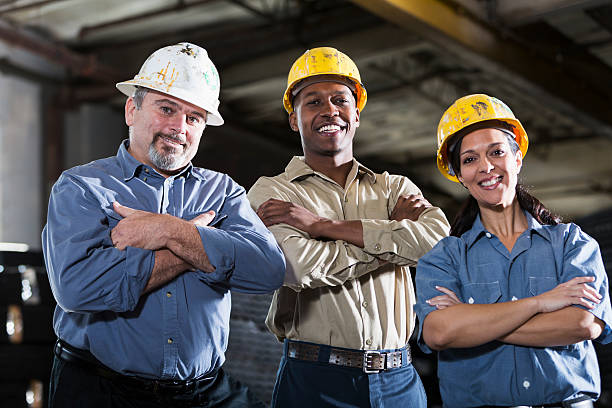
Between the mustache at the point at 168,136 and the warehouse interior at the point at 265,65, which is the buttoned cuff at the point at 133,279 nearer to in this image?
the mustache at the point at 168,136

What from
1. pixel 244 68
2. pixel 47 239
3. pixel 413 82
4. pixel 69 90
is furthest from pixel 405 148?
pixel 47 239

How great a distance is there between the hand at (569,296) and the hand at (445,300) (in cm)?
26

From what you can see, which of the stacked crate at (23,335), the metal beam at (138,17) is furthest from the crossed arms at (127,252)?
the metal beam at (138,17)

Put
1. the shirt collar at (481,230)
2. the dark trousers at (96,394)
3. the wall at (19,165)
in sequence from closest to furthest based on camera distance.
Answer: the dark trousers at (96,394)
the shirt collar at (481,230)
the wall at (19,165)

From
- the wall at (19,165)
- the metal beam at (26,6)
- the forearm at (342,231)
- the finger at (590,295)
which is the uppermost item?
the metal beam at (26,6)

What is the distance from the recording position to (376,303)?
2869 mm

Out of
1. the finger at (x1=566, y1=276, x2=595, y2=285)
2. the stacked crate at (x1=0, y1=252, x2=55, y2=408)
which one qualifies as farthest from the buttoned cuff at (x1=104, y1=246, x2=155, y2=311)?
the stacked crate at (x1=0, y1=252, x2=55, y2=408)

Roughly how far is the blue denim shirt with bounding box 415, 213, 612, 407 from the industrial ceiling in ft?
13.3

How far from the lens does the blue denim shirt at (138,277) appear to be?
2244 mm

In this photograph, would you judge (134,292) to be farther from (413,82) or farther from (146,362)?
(413,82)

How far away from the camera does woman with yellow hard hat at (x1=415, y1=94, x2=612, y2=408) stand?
222cm

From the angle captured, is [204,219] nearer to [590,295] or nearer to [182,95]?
[182,95]

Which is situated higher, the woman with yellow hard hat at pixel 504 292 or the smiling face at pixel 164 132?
the smiling face at pixel 164 132

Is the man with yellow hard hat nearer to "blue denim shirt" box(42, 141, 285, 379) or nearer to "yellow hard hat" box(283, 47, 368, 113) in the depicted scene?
"yellow hard hat" box(283, 47, 368, 113)
